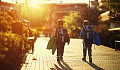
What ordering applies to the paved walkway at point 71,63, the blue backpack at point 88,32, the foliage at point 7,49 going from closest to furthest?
the foliage at point 7,49 → the paved walkway at point 71,63 → the blue backpack at point 88,32

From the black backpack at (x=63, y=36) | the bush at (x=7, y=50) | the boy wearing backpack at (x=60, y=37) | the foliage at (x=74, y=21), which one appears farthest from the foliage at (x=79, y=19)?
the bush at (x=7, y=50)

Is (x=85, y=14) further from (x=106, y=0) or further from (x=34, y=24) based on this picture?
(x=106, y=0)

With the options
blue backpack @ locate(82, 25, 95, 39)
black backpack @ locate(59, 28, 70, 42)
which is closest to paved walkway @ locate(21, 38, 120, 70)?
black backpack @ locate(59, 28, 70, 42)

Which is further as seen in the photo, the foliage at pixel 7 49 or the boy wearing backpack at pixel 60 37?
the boy wearing backpack at pixel 60 37

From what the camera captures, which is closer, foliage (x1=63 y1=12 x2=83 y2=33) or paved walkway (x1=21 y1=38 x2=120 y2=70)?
paved walkway (x1=21 y1=38 x2=120 y2=70)

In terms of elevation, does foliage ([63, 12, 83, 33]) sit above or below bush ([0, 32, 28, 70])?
below

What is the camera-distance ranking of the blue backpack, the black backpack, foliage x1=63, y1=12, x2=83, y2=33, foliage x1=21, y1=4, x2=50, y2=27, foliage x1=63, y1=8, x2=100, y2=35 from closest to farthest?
the blue backpack, the black backpack, foliage x1=63, y1=8, x2=100, y2=35, foliage x1=63, y1=12, x2=83, y2=33, foliage x1=21, y1=4, x2=50, y2=27

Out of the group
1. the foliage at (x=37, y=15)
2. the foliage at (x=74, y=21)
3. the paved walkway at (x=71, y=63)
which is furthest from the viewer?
the foliage at (x=37, y=15)

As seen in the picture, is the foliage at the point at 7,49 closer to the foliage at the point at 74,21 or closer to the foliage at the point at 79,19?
the foliage at the point at 79,19

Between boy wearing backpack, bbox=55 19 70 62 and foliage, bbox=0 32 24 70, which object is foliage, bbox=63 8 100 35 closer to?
boy wearing backpack, bbox=55 19 70 62

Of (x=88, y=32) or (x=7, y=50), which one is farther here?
(x=88, y=32)

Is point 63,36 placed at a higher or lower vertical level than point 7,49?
lower

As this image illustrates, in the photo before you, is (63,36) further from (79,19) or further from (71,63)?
(79,19)

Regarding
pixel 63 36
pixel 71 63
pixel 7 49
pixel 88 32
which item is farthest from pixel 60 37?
pixel 7 49
